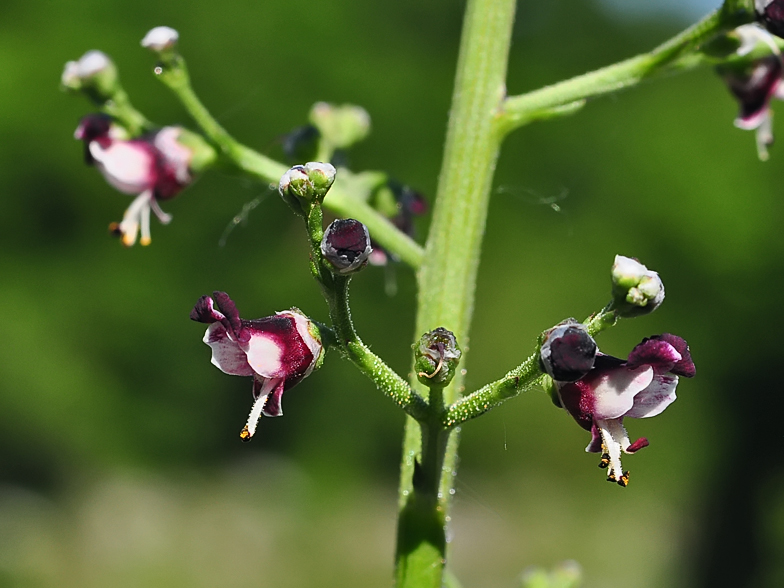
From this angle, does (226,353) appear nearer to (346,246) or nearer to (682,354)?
(346,246)

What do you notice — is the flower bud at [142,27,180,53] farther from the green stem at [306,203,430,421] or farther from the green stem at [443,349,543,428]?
the green stem at [443,349,543,428]

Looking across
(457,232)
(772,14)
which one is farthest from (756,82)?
(457,232)

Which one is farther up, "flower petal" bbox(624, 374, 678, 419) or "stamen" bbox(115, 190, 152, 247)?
"stamen" bbox(115, 190, 152, 247)

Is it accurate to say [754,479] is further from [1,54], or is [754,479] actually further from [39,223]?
[1,54]

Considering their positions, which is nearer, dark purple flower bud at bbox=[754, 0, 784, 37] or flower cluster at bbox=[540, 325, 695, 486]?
flower cluster at bbox=[540, 325, 695, 486]

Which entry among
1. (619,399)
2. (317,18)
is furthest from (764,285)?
(619,399)

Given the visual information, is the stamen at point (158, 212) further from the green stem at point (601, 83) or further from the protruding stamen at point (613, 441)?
the protruding stamen at point (613, 441)

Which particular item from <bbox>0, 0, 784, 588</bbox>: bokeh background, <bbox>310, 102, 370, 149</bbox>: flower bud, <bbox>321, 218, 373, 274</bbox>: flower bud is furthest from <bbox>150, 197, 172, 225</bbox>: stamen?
<bbox>0, 0, 784, 588</bbox>: bokeh background

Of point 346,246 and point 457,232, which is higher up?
point 457,232
